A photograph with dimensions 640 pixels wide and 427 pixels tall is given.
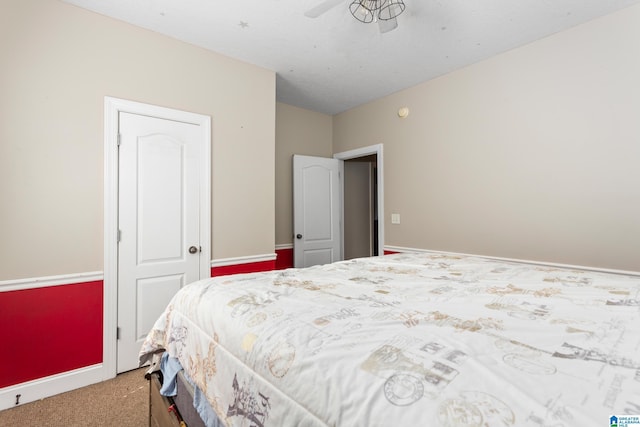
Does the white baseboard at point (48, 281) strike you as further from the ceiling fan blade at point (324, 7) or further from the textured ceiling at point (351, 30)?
Answer: the ceiling fan blade at point (324, 7)

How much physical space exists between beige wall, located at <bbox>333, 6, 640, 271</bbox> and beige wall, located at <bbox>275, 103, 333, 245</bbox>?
3.91 ft

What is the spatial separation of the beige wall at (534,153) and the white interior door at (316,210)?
37.3 inches

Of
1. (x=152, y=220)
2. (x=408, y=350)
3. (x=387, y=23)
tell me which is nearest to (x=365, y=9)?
(x=387, y=23)

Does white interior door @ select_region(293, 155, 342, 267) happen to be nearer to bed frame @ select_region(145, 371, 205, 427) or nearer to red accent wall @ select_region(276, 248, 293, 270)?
red accent wall @ select_region(276, 248, 293, 270)

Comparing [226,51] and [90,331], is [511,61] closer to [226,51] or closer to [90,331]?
[226,51]

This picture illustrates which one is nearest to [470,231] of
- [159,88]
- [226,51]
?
[226,51]

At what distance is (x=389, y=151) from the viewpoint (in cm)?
361

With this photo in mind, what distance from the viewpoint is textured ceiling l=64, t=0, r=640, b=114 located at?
2068mm

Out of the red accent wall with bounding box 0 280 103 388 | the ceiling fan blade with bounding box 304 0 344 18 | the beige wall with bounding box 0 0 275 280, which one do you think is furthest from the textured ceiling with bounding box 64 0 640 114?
the red accent wall with bounding box 0 280 103 388

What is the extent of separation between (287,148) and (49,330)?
2.82m

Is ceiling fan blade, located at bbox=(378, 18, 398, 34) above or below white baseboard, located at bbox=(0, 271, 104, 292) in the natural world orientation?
above

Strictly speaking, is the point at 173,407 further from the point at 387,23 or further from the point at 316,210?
the point at 316,210

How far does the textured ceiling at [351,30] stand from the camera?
2068 mm

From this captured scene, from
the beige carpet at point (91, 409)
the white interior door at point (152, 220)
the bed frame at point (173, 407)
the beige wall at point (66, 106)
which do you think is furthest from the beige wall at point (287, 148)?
the bed frame at point (173, 407)
